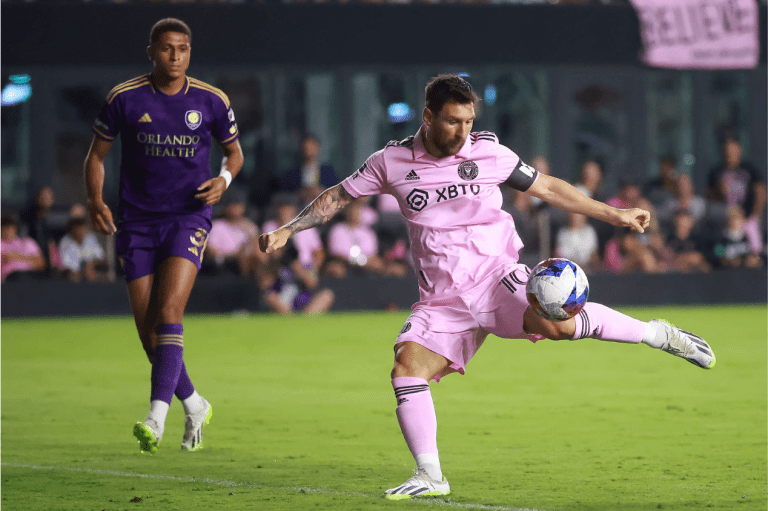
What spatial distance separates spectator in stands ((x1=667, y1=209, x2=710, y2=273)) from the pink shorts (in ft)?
38.3

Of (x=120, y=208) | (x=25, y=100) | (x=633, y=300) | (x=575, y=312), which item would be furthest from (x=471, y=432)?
(x=25, y=100)

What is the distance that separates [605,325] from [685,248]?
1162 cm

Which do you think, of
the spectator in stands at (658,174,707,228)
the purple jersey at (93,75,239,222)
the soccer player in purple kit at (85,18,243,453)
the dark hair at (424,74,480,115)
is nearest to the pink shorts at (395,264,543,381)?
the dark hair at (424,74,480,115)

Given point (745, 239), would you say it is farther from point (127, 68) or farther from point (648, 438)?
point (648, 438)

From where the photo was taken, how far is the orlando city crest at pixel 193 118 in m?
6.68

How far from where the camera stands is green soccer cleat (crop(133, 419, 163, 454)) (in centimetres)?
595

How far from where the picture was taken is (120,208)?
267 inches

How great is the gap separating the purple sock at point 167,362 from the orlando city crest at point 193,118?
46.8 inches

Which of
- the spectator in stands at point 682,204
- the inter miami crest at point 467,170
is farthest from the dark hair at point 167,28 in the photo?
the spectator in stands at point 682,204

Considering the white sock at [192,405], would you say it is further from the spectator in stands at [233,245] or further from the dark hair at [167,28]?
the spectator in stands at [233,245]

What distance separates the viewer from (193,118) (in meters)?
6.70

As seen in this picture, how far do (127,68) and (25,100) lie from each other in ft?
5.50

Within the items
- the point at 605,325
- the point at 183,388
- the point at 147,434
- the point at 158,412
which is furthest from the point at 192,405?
the point at 605,325

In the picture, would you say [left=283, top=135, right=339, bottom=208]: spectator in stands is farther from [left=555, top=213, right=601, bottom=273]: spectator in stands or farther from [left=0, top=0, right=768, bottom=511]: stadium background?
[left=555, top=213, right=601, bottom=273]: spectator in stands
